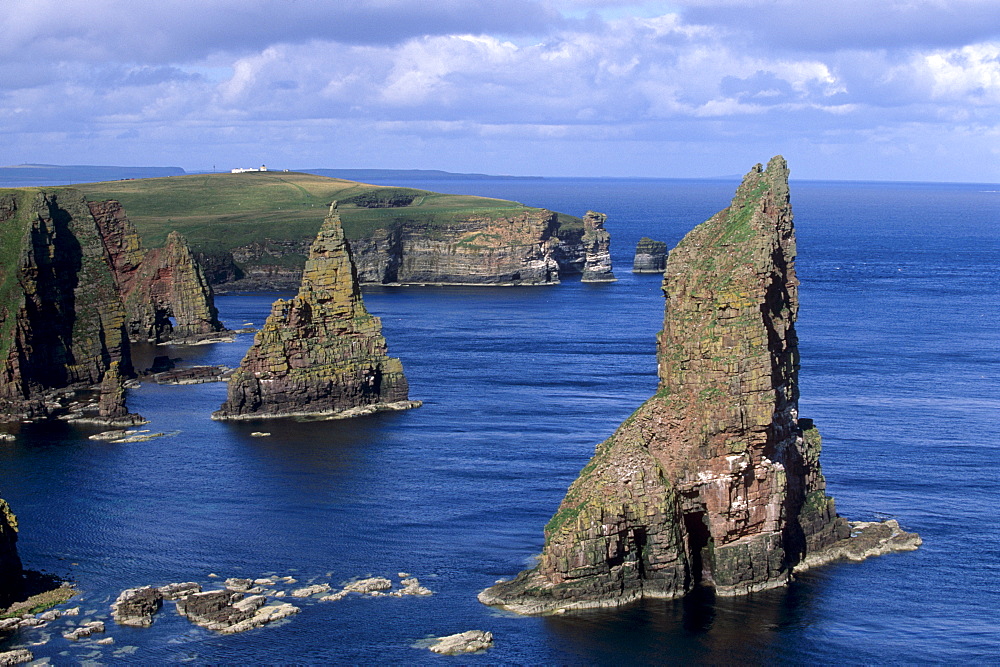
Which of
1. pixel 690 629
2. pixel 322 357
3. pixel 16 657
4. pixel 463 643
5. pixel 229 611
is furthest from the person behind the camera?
pixel 322 357

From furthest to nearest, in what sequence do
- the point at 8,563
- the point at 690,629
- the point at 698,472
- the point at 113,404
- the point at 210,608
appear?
the point at 113,404 → the point at 8,563 → the point at 210,608 → the point at 698,472 → the point at 690,629

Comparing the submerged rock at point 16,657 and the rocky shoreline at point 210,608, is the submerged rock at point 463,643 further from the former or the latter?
the submerged rock at point 16,657

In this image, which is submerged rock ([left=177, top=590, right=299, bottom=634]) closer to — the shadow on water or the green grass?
the shadow on water

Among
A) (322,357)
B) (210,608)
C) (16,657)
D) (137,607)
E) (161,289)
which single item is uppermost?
(161,289)

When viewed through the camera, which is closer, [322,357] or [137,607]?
[137,607]

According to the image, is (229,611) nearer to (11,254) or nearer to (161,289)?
(11,254)

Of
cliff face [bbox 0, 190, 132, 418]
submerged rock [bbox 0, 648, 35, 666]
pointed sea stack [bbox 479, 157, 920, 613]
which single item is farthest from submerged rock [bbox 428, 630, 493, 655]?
cliff face [bbox 0, 190, 132, 418]

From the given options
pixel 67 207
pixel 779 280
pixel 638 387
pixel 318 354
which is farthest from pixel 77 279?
pixel 779 280

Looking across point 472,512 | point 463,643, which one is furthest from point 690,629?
point 472,512
